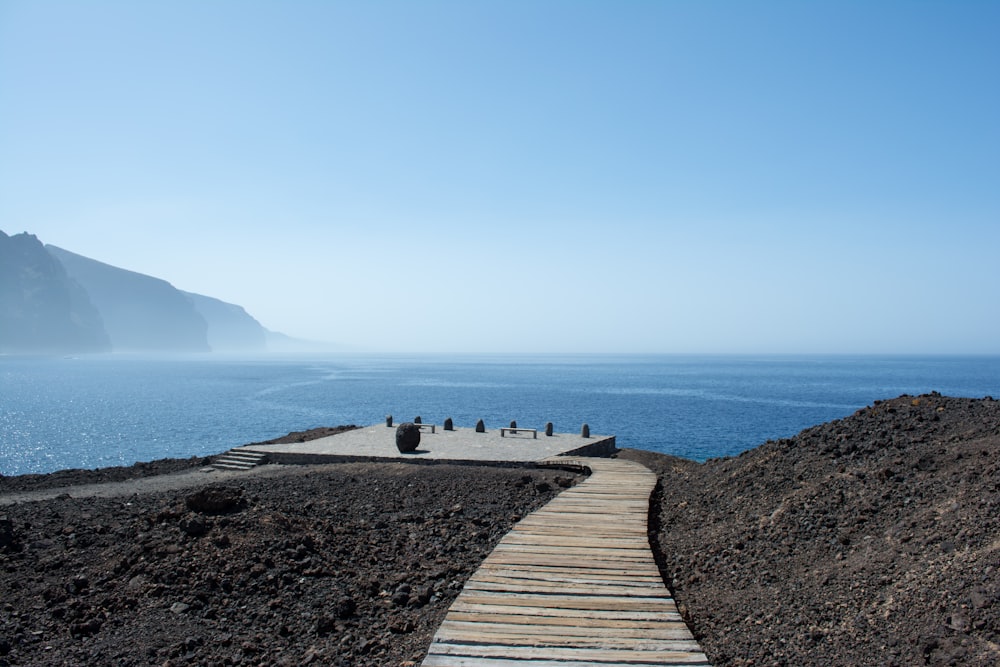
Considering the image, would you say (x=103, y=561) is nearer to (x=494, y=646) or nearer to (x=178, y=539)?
(x=178, y=539)

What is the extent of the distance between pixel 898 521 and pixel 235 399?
10087cm

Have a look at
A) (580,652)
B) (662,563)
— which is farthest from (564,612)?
(662,563)

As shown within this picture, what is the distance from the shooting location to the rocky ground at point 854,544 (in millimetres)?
7414

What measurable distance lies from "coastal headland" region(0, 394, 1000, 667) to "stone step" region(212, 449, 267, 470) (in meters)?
9.20

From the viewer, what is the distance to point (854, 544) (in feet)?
33.1

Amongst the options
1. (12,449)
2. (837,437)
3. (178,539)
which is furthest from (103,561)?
(12,449)

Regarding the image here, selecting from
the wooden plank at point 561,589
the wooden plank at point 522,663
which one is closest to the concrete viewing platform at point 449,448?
the wooden plank at point 561,589

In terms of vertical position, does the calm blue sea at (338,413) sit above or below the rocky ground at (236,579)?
below

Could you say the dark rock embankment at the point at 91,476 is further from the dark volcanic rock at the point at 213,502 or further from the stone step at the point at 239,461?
the dark volcanic rock at the point at 213,502

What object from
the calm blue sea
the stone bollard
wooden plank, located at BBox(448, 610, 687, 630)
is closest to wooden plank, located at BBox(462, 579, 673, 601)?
wooden plank, located at BBox(448, 610, 687, 630)

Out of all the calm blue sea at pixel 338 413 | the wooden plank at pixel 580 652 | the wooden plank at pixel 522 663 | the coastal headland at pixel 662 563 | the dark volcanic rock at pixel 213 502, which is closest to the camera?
the wooden plank at pixel 522 663

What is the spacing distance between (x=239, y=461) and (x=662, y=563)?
1968cm

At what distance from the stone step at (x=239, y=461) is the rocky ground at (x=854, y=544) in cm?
1675

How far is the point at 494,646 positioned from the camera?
296 inches
